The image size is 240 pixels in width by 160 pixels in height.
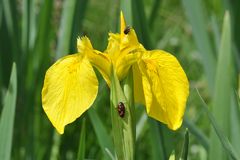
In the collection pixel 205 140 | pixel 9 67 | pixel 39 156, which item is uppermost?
pixel 9 67

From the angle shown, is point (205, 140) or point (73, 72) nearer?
point (73, 72)

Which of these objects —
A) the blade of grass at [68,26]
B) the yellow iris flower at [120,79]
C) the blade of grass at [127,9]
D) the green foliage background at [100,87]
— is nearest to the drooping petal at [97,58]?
the yellow iris flower at [120,79]

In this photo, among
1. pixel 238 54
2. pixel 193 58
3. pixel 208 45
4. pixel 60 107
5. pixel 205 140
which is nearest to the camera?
pixel 60 107

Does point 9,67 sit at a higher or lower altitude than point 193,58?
higher

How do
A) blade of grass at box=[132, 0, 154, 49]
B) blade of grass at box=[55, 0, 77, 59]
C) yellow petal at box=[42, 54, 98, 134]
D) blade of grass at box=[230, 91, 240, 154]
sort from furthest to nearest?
blade of grass at box=[55, 0, 77, 59]
blade of grass at box=[132, 0, 154, 49]
blade of grass at box=[230, 91, 240, 154]
yellow petal at box=[42, 54, 98, 134]

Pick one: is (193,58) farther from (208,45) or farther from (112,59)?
(112,59)

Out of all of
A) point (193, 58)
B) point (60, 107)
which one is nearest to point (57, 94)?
point (60, 107)

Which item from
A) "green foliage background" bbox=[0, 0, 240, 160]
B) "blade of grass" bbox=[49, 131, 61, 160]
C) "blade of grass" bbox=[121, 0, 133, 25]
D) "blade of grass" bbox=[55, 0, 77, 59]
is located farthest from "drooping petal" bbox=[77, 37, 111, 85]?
"blade of grass" bbox=[49, 131, 61, 160]

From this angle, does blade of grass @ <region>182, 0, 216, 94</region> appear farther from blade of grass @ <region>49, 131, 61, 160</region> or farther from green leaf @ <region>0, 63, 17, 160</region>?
green leaf @ <region>0, 63, 17, 160</region>

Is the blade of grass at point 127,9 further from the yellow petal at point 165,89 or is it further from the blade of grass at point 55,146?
the blade of grass at point 55,146
